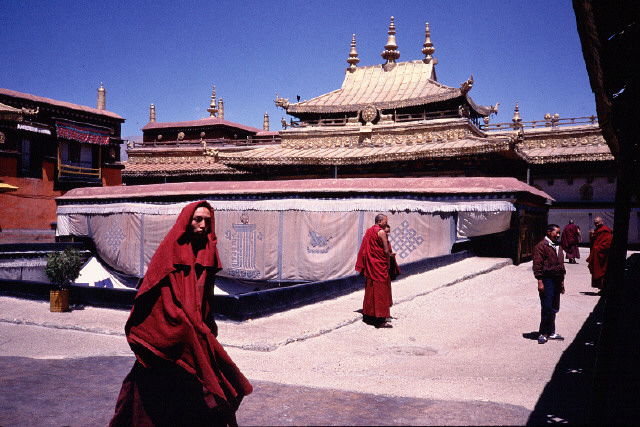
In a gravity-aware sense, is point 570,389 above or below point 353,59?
below

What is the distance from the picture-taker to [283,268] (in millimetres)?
14414

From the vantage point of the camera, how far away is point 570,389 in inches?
173

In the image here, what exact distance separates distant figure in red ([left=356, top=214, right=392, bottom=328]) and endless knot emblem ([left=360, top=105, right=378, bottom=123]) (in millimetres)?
14707

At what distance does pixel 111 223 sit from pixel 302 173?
7.57 meters

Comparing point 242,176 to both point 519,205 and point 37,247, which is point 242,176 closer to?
point 37,247

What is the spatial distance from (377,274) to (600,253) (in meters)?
5.50

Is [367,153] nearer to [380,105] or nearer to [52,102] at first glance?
[380,105]

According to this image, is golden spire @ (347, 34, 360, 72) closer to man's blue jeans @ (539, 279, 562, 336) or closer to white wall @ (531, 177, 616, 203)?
white wall @ (531, 177, 616, 203)

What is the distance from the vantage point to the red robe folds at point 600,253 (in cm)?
1000

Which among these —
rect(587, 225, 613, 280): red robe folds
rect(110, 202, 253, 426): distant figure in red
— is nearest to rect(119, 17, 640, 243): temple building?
rect(587, 225, 613, 280): red robe folds

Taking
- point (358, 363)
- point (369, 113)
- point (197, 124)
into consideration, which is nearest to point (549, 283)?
point (358, 363)

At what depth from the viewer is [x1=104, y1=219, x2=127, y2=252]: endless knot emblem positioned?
16.8 m

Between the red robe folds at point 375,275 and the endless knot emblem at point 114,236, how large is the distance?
38.0ft

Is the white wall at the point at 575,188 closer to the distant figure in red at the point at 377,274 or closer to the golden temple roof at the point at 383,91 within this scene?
the golden temple roof at the point at 383,91
